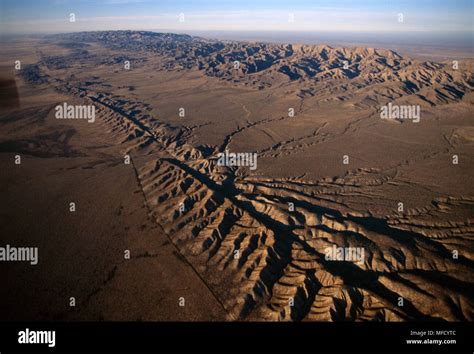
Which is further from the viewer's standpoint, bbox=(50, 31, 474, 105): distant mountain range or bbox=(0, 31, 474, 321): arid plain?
bbox=(50, 31, 474, 105): distant mountain range

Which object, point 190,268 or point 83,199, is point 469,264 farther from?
point 83,199

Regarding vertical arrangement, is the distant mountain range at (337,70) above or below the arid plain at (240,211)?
above

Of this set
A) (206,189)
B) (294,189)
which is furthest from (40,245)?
(294,189)

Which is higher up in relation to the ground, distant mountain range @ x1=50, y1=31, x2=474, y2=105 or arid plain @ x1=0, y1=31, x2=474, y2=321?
distant mountain range @ x1=50, y1=31, x2=474, y2=105

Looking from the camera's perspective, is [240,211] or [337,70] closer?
[240,211]

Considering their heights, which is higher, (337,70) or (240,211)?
(337,70)

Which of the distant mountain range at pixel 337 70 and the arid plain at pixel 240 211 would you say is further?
the distant mountain range at pixel 337 70

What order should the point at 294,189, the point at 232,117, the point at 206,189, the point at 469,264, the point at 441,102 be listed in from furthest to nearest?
the point at 441,102 < the point at 232,117 < the point at 294,189 < the point at 206,189 < the point at 469,264

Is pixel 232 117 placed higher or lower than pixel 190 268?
higher
